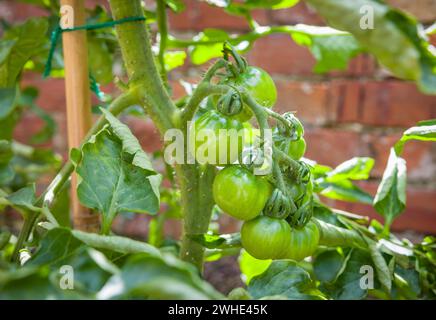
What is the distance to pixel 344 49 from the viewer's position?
2.32ft

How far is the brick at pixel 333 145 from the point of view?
3.61ft

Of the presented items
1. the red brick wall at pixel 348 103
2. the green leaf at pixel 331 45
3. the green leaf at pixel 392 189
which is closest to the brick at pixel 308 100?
the red brick wall at pixel 348 103

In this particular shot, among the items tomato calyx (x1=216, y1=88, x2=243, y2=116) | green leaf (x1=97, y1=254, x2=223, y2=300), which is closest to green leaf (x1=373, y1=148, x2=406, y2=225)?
tomato calyx (x1=216, y1=88, x2=243, y2=116)

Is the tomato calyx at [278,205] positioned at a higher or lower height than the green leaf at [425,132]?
lower

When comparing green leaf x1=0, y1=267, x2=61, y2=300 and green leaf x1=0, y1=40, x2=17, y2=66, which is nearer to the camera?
green leaf x1=0, y1=267, x2=61, y2=300

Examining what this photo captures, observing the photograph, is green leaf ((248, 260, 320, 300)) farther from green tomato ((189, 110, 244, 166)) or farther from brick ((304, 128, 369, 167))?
brick ((304, 128, 369, 167))

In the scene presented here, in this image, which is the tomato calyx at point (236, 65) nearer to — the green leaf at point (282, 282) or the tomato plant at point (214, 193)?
the tomato plant at point (214, 193)

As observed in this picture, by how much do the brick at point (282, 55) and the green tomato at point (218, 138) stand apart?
0.72 m

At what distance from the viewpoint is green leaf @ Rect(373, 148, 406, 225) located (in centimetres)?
59

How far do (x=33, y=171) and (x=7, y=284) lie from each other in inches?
31.1

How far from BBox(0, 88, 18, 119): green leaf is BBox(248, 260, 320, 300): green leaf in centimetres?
27

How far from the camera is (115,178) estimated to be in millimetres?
456

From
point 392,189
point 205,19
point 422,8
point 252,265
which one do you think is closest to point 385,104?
point 422,8
